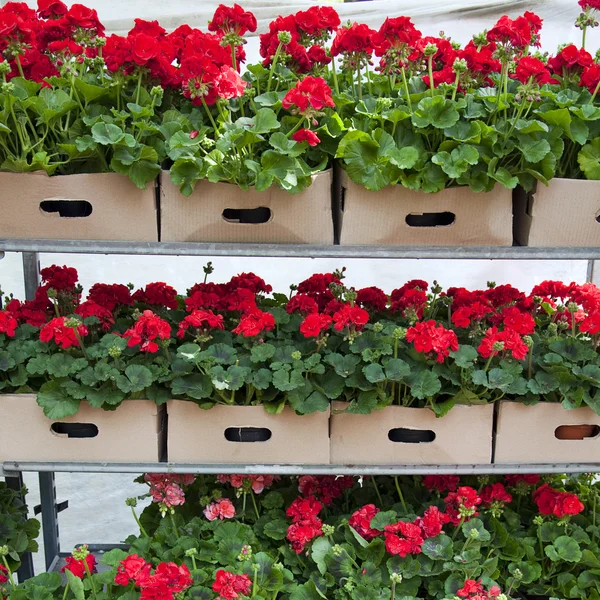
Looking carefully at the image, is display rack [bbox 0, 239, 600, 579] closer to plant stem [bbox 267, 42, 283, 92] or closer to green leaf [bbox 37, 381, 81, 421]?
green leaf [bbox 37, 381, 81, 421]

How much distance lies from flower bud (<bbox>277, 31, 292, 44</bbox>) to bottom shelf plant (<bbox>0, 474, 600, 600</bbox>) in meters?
1.10

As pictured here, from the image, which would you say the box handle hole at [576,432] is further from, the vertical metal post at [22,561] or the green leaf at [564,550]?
the vertical metal post at [22,561]

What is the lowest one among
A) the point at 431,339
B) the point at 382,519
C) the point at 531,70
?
the point at 382,519

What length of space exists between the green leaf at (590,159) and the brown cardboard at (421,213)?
17cm

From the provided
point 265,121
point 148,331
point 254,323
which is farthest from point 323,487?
point 265,121

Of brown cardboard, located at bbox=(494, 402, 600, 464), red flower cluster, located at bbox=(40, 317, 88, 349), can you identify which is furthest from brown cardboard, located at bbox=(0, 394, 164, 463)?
brown cardboard, located at bbox=(494, 402, 600, 464)

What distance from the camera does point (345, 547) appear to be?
1795 millimetres

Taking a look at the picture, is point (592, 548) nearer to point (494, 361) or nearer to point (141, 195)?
A: point (494, 361)

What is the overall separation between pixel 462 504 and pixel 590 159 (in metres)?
0.88

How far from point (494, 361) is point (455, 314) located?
145 mm

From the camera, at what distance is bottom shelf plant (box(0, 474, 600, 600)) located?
5.58 ft

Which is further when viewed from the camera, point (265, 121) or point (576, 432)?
point (576, 432)

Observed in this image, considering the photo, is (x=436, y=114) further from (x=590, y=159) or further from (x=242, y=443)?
(x=242, y=443)

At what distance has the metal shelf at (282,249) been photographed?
58.6 inches
